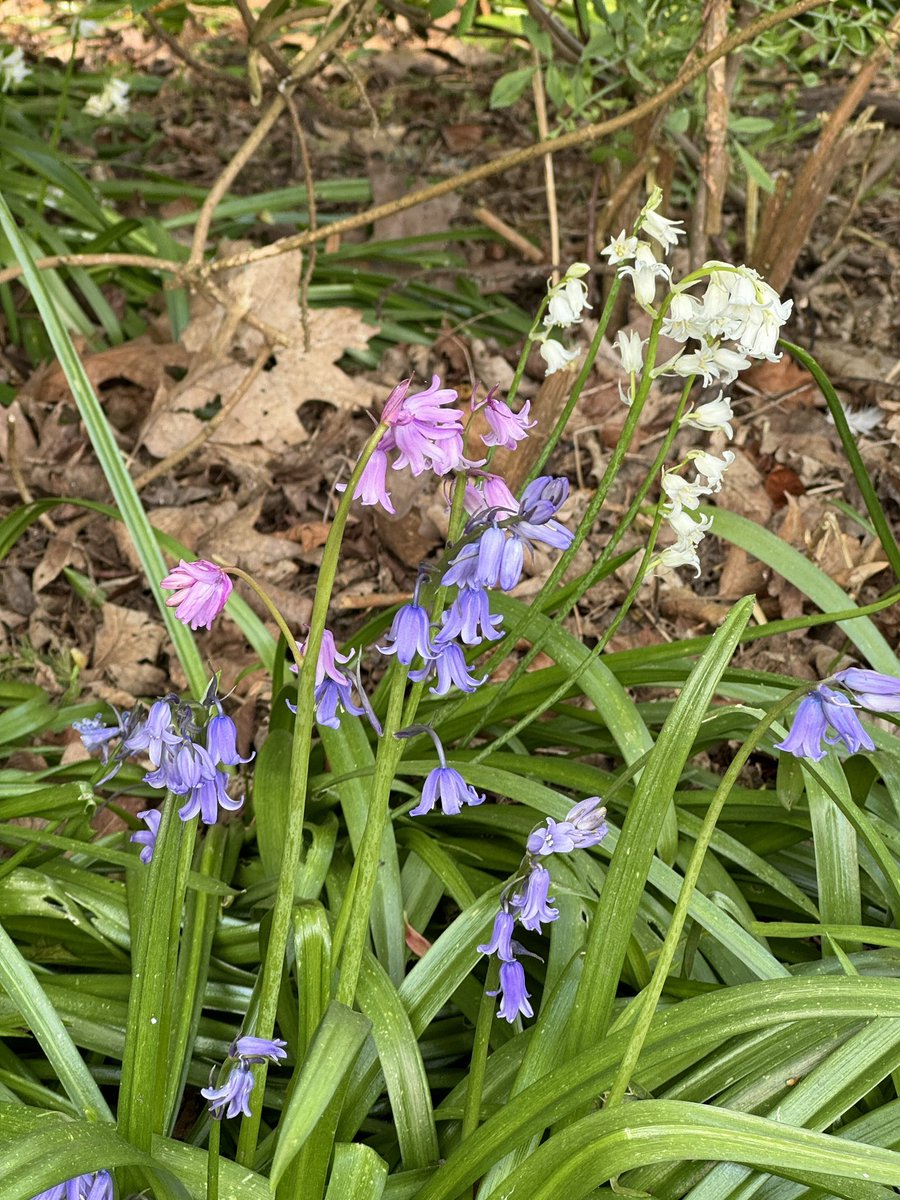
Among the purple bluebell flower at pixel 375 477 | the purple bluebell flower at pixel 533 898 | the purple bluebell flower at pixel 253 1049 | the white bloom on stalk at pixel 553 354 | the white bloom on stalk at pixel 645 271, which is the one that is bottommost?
the purple bluebell flower at pixel 253 1049

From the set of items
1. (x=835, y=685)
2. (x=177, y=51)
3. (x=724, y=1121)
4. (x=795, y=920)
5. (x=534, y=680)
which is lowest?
(x=795, y=920)

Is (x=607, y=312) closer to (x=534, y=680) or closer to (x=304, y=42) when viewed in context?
(x=534, y=680)

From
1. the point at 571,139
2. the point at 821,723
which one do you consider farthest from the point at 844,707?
the point at 571,139

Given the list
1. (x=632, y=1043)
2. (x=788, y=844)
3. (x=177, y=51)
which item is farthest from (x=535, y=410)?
(x=632, y=1043)

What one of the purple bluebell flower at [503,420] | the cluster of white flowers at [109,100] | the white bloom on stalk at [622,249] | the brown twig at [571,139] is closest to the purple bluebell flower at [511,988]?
the purple bluebell flower at [503,420]

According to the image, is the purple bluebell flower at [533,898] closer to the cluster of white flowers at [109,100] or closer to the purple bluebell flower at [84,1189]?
the purple bluebell flower at [84,1189]

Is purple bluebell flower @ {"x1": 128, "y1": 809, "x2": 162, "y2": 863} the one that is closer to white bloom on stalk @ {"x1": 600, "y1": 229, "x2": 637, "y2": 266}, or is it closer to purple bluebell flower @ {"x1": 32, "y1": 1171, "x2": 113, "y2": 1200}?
purple bluebell flower @ {"x1": 32, "y1": 1171, "x2": 113, "y2": 1200}
